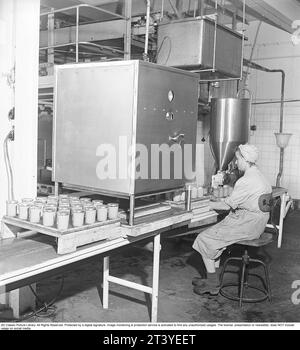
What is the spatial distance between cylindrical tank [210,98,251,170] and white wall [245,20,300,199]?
116 inches

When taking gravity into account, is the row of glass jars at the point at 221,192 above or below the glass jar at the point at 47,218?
below

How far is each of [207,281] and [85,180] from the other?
5.47 feet

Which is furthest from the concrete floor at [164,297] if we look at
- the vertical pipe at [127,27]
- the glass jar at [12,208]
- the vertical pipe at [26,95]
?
the vertical pipe at [127,27]

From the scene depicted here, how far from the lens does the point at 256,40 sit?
7.68 m

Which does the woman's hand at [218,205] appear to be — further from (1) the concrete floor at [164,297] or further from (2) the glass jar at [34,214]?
(2) the glass jar at [34,214]

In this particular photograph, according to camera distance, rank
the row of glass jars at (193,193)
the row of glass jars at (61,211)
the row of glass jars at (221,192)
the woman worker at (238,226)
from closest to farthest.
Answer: the row of glass jars at (61,211)
the row of glass jars at (193,193)
the woman worker at (238,226)
the row of glass jars at (221,192)

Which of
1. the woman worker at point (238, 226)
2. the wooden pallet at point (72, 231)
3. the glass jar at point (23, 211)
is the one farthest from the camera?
the woman worker at point (238, 226)

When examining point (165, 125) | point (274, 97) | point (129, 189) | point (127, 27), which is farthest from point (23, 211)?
point (274, 97)

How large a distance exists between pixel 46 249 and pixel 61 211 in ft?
0.69

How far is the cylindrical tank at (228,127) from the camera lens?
4.82 meters

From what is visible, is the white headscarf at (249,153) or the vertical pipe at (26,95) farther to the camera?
the white headscarf at (249,153)

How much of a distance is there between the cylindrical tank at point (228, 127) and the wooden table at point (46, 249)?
6.81ft

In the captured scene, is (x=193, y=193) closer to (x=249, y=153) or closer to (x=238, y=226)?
(x=238, y=226)

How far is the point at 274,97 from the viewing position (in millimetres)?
7598
